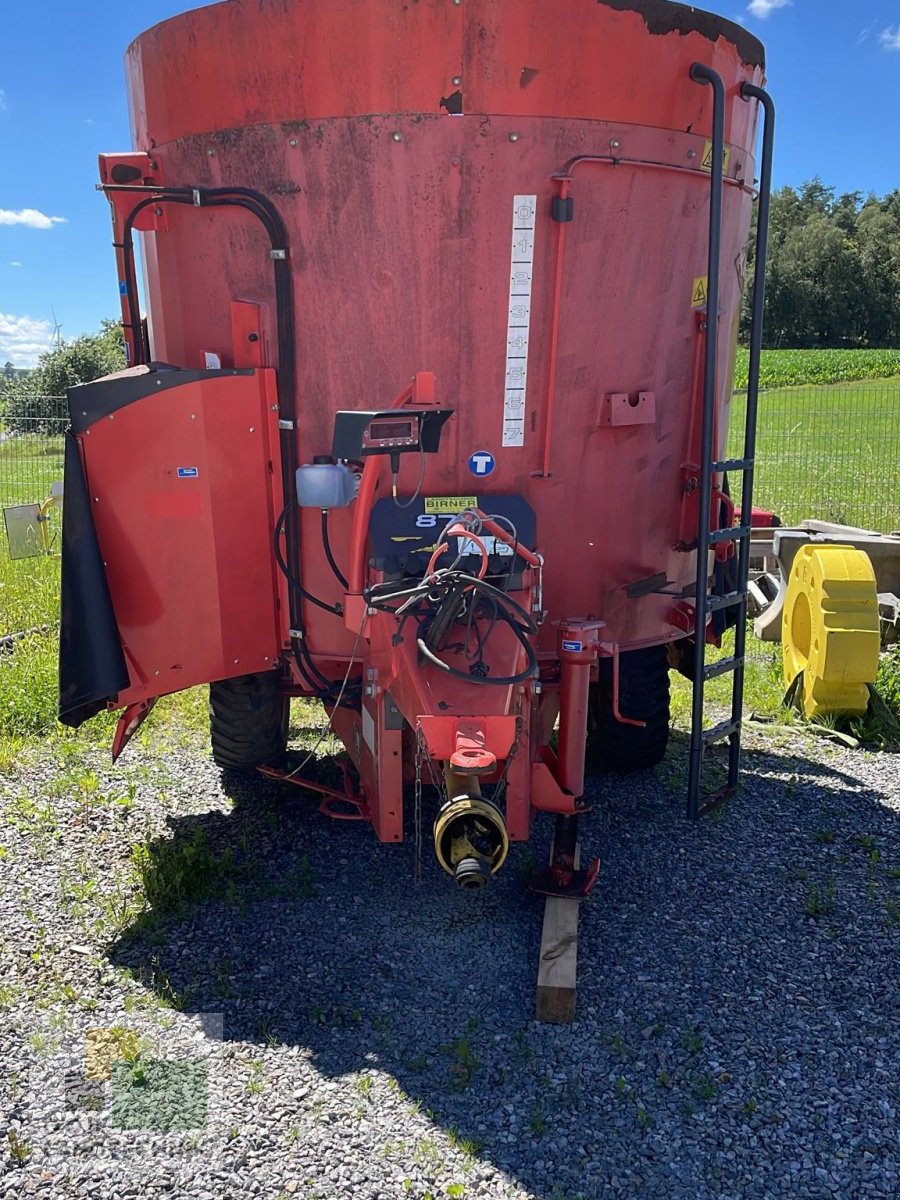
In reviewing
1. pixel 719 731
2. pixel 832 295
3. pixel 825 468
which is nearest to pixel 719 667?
pixel 719 731

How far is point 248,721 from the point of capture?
4.74 m

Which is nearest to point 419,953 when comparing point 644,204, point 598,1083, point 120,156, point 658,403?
point 598,1083

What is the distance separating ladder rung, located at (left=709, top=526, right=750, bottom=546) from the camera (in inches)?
175

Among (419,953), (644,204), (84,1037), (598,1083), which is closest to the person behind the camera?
(598,1083)

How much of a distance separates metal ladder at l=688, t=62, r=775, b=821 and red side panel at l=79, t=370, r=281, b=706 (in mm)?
1825

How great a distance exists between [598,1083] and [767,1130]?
1.63ft

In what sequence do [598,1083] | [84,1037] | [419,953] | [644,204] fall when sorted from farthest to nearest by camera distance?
[644,204] < [419,953] < [84,1037] < [598,1083]

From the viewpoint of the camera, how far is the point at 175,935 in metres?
3.75

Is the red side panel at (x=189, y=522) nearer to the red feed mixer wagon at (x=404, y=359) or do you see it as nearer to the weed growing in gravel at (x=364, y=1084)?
the red feed mixer wagon at (x=404, y=359)

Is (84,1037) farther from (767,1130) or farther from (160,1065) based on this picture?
(767,1130)

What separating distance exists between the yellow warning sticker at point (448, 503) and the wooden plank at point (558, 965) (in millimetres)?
1590

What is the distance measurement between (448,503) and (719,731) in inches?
70.8

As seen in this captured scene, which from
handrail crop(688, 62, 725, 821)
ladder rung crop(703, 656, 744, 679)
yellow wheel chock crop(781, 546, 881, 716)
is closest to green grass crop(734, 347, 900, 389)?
yellow wheel chock crop(781, 546, 881, 716)

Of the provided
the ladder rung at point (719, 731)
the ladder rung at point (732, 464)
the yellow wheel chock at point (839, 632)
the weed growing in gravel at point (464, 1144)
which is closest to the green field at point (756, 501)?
the yellow wheel chock at point (839, 632)
